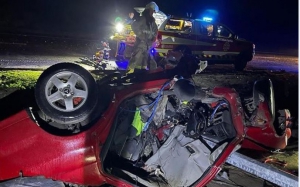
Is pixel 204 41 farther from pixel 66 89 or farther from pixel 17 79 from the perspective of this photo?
pixel 66 89

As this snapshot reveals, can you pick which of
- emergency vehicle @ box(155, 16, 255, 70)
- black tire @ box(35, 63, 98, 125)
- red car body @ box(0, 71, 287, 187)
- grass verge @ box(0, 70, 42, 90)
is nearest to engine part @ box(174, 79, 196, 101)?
red car body @ box(0, 71, 287, 187)

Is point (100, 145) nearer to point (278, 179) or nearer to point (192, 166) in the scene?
point (192, 166)

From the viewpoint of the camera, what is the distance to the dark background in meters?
21.9

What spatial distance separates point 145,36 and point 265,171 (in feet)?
19.1

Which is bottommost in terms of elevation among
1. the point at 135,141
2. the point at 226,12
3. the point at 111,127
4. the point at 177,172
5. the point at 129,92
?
the point at 177,172

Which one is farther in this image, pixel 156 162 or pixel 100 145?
pixel 156 162

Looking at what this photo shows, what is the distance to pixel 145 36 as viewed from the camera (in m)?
8.33

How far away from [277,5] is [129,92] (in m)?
44.0

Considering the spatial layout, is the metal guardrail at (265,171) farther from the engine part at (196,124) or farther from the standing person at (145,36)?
the standing person at (145,36)

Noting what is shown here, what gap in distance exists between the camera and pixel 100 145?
9.37 ft

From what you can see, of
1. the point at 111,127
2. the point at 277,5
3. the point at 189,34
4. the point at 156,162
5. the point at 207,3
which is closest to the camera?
the point at 111,127

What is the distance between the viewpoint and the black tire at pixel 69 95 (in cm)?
284

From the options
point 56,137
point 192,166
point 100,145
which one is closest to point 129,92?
point 100,145

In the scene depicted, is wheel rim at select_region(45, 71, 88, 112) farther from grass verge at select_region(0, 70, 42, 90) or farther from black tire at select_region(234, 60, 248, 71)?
black tire at select_region(234, 60, 248, 71)
